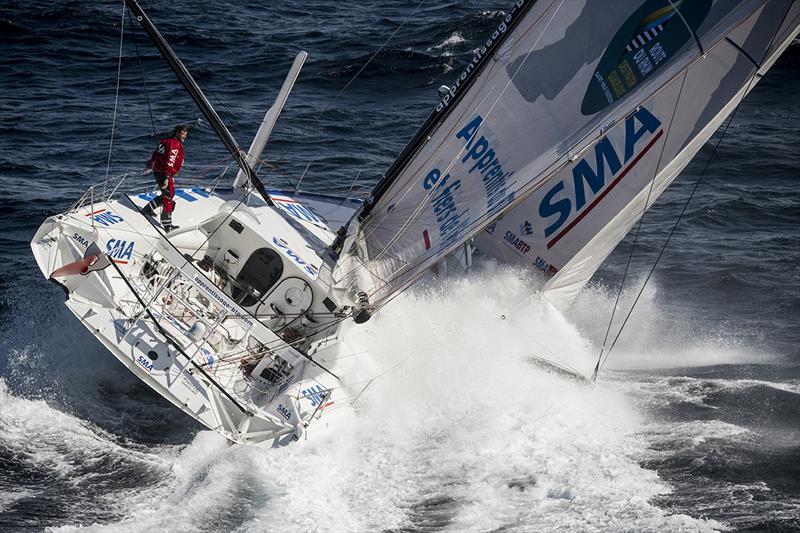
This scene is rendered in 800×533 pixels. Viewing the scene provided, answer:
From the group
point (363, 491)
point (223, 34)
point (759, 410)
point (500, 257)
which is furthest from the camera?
point (223, 34)

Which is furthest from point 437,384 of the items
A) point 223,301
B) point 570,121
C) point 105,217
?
point 105,217

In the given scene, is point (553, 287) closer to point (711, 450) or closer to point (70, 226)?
point (711, 450)

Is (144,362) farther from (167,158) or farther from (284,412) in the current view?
(167,158)

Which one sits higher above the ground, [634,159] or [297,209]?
[297,209]

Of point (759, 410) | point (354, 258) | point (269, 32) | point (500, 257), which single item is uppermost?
point (269, 32)

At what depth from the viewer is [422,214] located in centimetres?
1066

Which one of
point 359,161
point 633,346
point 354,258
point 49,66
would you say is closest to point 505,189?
point 354,258

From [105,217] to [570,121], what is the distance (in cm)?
530

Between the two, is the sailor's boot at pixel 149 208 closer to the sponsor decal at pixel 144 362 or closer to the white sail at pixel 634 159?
the sponsor decal at pixel 144 362

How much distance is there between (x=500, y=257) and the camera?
12.5m

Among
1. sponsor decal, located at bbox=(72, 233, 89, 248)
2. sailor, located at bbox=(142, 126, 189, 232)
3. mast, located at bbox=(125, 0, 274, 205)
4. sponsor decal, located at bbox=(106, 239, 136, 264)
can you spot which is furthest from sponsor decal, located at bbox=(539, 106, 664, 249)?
sponsor decal, located at bbox=(72, 233, 89, 248)

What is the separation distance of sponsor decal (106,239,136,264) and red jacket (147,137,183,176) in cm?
90

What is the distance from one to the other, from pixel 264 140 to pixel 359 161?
6012 mm

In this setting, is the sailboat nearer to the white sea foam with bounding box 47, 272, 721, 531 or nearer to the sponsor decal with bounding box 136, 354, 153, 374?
the sponsor decal with bounding box 136, 354, 153, 374
